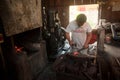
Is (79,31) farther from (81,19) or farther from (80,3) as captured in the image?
(80,3)

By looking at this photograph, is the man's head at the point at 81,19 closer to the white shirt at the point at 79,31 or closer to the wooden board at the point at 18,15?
the white shirt at the point at 79,31

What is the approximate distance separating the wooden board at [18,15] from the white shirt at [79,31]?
1079 mm

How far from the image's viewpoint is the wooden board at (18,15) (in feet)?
8.61

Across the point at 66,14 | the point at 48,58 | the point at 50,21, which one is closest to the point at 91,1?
the point at 66,14

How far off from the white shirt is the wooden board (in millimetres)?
1079

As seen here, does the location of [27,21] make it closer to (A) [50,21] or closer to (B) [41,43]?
(B) [41,43]

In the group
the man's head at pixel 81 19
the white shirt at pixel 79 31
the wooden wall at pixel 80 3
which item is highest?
the wooden wall at pixel 80 3

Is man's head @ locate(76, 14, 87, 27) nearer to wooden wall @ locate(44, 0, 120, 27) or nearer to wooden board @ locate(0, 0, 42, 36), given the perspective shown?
wooden board @ locate(0, 0, 42, 36)

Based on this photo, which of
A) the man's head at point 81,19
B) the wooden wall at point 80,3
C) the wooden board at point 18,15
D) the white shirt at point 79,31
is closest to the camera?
the wooden board at point 18,15

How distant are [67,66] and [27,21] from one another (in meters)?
1.83

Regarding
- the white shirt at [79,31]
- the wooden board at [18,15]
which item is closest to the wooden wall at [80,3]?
the wooden board at [18,15]

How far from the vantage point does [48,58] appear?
5484 mm

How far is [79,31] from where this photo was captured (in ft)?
12.2

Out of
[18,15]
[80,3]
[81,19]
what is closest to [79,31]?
[81,19]
